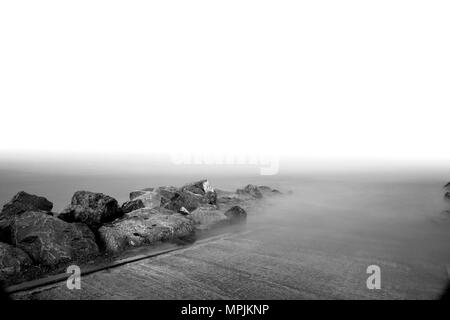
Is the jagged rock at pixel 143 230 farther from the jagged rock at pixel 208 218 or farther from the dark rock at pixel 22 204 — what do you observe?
the dark rock at pixel 22 204

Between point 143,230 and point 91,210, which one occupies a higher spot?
point 91,210

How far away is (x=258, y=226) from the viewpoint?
15.2 metres

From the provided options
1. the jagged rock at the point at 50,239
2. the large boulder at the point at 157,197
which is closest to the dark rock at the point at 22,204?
the jagged rock at the point at 50,239

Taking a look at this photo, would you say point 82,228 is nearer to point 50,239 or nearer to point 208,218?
point 50,239

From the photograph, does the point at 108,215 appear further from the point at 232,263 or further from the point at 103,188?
the point at 103,188

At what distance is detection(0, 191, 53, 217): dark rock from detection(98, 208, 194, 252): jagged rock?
4.48 m

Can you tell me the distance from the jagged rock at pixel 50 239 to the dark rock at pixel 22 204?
357 cm

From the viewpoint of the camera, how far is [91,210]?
11.9m

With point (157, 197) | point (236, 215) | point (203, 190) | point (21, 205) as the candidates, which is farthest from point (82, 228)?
point (203, 190)

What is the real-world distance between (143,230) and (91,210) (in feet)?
7.02

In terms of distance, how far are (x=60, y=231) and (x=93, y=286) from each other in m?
3.27

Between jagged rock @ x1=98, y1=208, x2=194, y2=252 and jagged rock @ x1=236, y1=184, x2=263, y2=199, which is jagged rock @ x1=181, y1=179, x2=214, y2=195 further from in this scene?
jagged rock @ x1=98, y1=208, x2=194, y2=252

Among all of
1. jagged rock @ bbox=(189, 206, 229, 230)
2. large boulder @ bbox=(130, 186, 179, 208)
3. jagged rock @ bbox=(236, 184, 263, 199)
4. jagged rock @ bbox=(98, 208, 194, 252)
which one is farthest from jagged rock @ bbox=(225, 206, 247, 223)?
jagged rock @ bbox=(236, 184, 263, 199)
